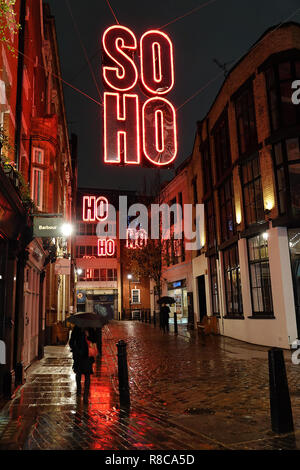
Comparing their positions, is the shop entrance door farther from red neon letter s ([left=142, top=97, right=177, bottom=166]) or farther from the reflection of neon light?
the reflection of neon light

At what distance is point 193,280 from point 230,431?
21514 millimetres

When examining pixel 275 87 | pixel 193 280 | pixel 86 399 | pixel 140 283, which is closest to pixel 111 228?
pixel 140 283

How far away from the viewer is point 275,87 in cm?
1537

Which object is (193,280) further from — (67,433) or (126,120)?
(67,433)

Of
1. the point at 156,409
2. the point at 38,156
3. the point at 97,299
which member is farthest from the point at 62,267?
the point at 97,299

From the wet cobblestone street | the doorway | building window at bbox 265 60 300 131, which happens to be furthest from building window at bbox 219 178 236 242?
the wet cobblestone street

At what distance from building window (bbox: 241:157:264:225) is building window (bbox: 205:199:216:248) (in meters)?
4.72

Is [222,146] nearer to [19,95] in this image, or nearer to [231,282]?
[231,282]

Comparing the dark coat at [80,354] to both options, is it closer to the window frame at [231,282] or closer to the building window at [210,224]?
the window frame at [231,282]

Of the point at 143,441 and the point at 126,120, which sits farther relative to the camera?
the point at 126,120

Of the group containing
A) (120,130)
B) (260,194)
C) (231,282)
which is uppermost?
(120,130)

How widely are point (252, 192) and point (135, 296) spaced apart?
3464 cm

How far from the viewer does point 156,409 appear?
6699 mm

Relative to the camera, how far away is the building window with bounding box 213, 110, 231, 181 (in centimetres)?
1966
